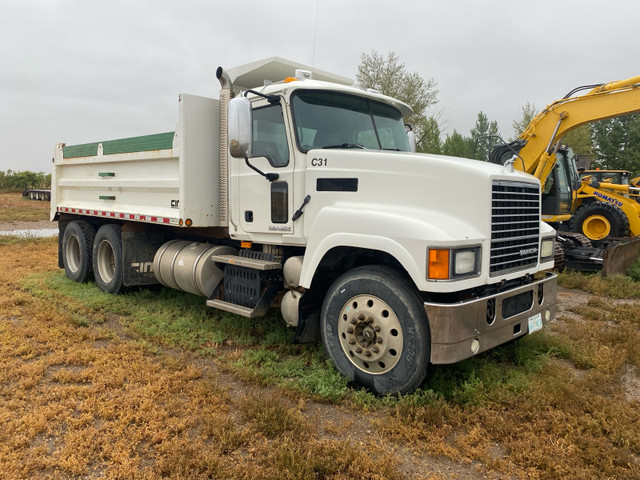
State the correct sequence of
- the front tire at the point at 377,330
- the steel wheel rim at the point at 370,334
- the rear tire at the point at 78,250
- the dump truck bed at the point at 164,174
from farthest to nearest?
the rear tire at the point at 78,250 < the dump truck bed at the point at 164,174 < the steel wheel rim at the point at 370,334 < the front tire at the point at 377,330

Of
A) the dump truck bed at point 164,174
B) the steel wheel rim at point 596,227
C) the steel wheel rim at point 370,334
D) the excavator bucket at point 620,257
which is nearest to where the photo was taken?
the steel wheel rim at point 370,334

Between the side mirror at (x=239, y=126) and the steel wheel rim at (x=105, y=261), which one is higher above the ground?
the side mirror at (x=239, y=126)

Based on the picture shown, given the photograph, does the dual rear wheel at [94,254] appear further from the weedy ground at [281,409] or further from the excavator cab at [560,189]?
the excavator cab at [560,189]

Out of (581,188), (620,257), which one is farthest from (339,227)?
(581,188)

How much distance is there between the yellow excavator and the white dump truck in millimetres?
3648

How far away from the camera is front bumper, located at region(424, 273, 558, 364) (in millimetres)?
3443

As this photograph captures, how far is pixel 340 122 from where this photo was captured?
4770 millimetres

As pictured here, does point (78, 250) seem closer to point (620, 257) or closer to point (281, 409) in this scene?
point (281, 409)

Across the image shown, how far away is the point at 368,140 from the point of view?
4879 millimetres

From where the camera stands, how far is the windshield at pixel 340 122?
4590 mm

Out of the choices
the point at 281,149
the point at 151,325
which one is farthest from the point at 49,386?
the point at 281,149

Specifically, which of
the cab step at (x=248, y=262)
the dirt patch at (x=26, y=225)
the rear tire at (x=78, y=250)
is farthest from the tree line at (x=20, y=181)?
the cab step at (x=248, y=262)

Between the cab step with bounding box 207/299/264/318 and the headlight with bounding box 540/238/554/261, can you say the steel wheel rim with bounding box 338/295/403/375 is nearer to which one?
the cab step with bounding box 207/299/264/318

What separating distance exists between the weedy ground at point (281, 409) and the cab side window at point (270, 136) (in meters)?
1.93
